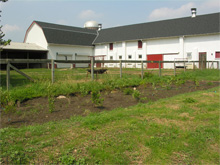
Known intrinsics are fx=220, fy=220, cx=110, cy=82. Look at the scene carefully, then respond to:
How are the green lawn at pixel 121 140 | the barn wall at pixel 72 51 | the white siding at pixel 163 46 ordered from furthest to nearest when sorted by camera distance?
1. the barn wall at pixel 72 51
2. the white siding at pixel 163 46
3. the green lawn at pixel 121 140

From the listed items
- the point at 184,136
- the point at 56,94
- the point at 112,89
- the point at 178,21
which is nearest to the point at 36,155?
the point at 184,136

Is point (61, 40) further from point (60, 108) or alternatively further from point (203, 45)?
point (60, 108)

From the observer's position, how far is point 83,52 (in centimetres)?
4169

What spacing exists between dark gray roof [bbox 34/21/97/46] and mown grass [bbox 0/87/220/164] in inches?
1350

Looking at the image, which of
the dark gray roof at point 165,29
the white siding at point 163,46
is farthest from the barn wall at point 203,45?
the white siding at point 163,46

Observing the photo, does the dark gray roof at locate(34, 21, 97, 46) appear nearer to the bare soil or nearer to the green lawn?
the bare soil

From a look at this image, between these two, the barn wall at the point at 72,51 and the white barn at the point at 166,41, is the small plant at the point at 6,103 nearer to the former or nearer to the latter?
the white barn at the point at 166,41

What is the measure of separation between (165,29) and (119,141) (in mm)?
34086

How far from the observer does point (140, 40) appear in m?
36.9

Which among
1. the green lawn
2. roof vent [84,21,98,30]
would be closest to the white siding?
roof vent [84,21,98,30]

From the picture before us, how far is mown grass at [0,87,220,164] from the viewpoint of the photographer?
336cm

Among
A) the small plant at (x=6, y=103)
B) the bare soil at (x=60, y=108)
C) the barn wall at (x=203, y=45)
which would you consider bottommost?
the bare soil at (x=60, y=108)

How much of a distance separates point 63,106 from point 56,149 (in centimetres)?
302

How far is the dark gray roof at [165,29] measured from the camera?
3102 cm
